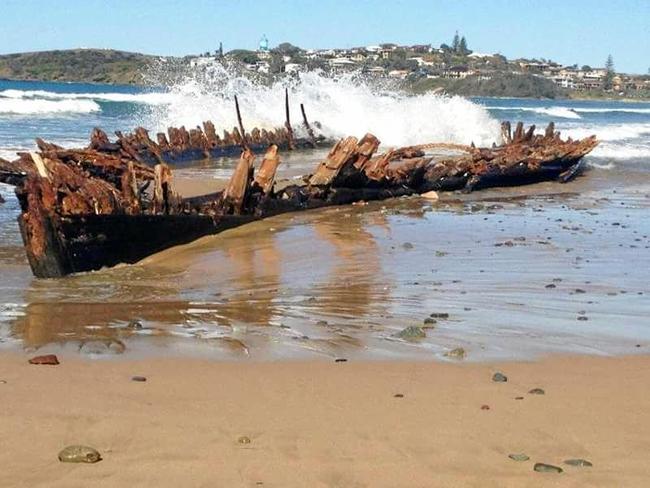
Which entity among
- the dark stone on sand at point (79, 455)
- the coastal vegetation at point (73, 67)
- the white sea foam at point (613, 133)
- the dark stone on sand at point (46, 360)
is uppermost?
the coastal vegetation at point (73, 67)

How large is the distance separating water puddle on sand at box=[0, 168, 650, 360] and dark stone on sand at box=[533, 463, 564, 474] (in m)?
1.59

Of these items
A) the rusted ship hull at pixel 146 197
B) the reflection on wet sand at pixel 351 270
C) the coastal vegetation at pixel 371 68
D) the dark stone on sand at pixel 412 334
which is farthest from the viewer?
the coastal vegetation at pixel 371 68

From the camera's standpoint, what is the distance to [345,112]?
1320 inches

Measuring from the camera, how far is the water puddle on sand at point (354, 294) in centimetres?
521

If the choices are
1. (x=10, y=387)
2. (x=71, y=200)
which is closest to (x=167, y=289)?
(x=71, y=200)

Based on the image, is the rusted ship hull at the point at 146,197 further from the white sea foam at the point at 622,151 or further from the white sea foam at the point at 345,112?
the white sea foam at the point at 345,112

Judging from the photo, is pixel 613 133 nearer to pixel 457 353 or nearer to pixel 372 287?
pixel 372 287

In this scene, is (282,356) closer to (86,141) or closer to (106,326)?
(106,326)

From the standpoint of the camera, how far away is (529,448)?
3582 mm

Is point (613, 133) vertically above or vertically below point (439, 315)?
below

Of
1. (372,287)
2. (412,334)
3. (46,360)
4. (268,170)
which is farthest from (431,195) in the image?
(46,360)

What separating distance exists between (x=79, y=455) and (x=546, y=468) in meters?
1.67

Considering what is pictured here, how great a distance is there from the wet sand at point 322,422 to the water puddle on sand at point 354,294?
0.42 meters

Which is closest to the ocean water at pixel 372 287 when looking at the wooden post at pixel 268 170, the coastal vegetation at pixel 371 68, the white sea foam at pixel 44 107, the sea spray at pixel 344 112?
the wooden post at pixel 268 170
